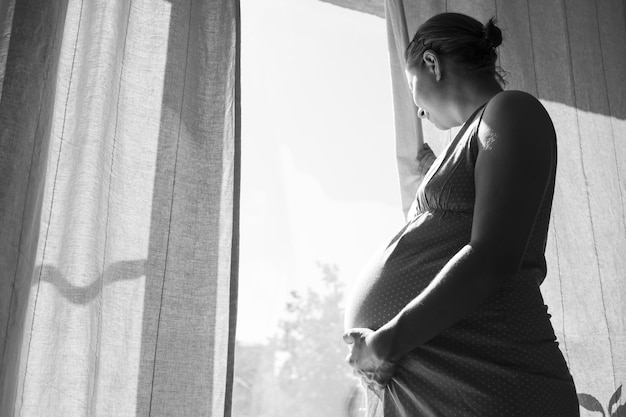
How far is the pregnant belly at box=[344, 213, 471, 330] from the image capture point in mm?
904

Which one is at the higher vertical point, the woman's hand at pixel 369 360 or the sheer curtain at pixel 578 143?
the sheer curtain at pixel 578 143

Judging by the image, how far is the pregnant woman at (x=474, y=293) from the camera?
31.3 inches

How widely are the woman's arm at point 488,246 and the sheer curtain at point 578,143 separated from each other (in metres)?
0.77

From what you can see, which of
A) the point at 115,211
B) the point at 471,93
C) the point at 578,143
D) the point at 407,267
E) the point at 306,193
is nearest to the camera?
the point at 407,267

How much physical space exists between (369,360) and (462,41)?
54cm

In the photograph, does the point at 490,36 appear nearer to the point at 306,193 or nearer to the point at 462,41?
the point at 462,41

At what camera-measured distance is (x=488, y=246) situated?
79cm

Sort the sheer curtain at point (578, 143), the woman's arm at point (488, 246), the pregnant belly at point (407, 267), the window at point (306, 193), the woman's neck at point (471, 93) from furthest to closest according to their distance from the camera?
1. the sheer curtain at point (578, 143)
2. the window at point (306, 193)
3. the woman's neck at point (471, 93)
4. the pregnant belly at point (407, 267)
5. the woman's arm at point (488, 246)

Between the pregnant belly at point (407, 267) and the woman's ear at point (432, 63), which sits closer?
the pregnant belly at point (407, 267)

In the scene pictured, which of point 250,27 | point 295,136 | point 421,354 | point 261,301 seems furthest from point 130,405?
point 250,27

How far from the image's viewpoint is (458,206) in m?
0.91

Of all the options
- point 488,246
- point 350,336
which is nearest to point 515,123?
point 488,246

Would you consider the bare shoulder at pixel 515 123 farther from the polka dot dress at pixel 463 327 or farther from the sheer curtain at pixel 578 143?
the sheer curtain at pixel 578 143

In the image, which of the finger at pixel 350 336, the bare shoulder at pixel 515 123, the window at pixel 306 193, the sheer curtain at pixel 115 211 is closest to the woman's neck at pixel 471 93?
the bare shoulder at pixel 515 123
